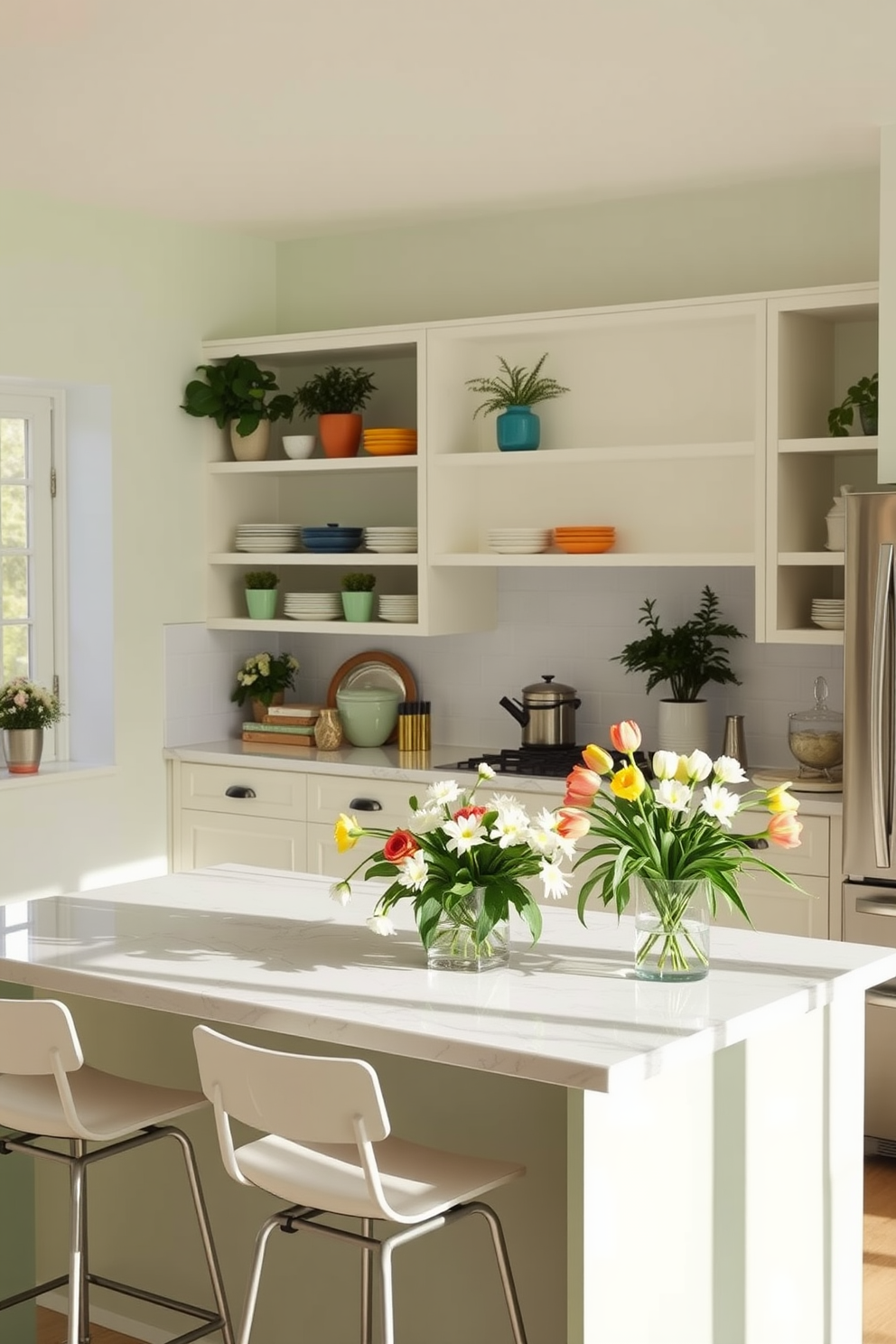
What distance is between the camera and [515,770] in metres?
5.33

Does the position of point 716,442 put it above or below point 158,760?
above

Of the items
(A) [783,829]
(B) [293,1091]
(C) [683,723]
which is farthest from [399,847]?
(C) [683,723]

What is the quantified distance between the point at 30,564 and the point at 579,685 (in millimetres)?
2000

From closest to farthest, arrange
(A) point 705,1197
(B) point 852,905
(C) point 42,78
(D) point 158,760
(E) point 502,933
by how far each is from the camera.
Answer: (A) point 705,1197
(E) point 502,933
(C) point 42,78
(B) point 852,905
(D) point 158,760

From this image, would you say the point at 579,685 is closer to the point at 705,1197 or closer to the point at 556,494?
the point at 556,494

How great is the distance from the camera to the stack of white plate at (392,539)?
5.81 meters

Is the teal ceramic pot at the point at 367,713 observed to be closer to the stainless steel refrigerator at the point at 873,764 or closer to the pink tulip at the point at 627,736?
the stainless steel refrigerator at the point at 873,764

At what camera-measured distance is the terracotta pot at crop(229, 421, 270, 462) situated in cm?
615

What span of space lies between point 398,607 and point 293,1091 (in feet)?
11.5

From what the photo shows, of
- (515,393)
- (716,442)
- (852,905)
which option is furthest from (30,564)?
(852,905)

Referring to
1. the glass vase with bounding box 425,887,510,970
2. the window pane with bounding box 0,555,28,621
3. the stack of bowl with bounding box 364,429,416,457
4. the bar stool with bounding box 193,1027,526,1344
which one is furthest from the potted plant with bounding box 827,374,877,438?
the bar stool with bounding box 193,1027,526,1344

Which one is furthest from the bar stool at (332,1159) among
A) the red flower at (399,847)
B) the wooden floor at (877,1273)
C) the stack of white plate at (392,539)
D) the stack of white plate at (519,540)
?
the stack of white plate at (392,539)

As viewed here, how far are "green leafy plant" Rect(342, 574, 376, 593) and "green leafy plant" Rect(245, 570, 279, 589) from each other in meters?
0.36

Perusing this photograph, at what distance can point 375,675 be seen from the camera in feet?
20.6
